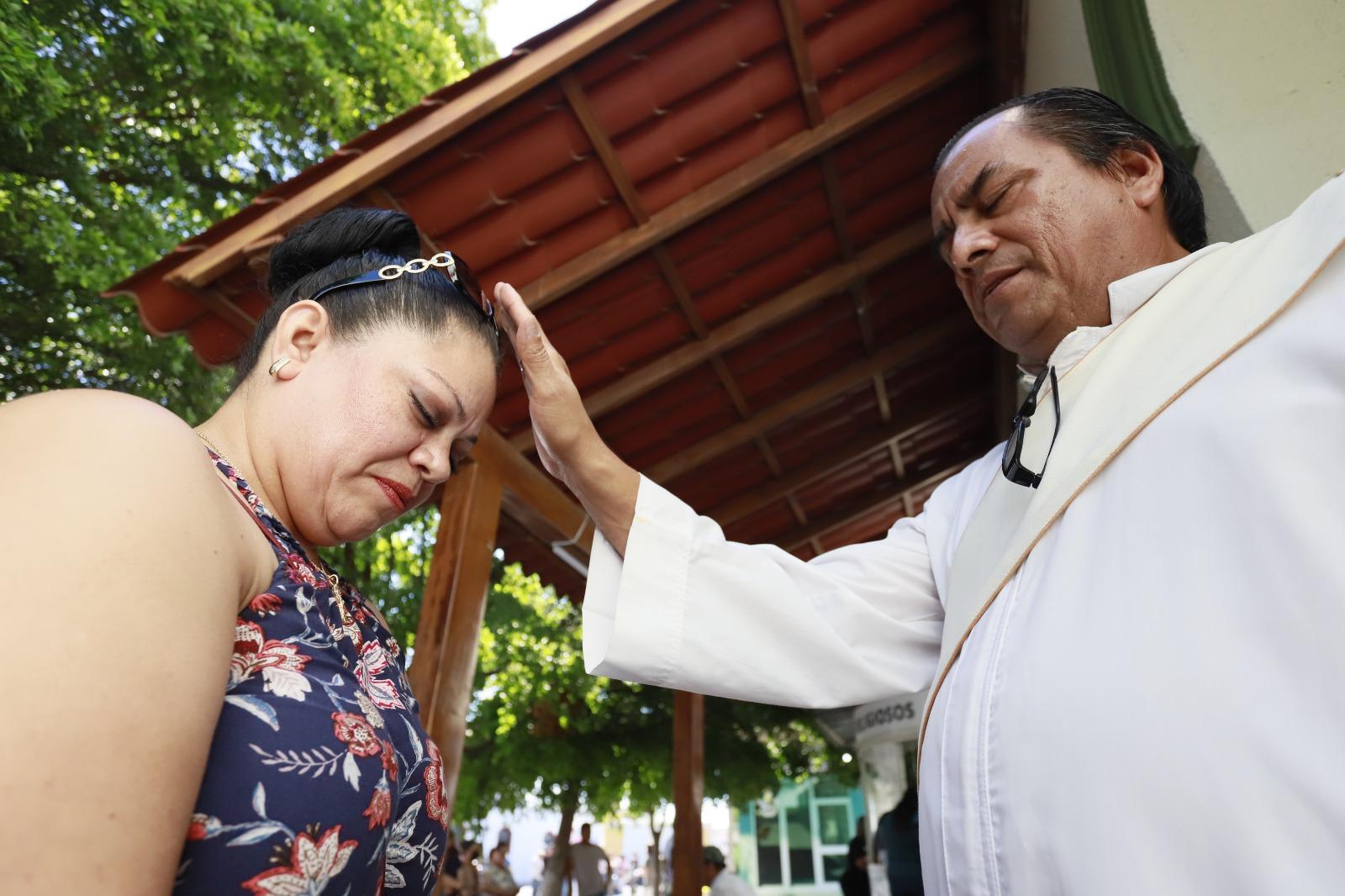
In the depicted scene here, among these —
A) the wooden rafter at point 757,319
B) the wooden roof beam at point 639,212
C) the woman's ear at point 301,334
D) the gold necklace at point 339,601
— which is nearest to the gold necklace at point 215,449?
the gold necklace at point 339,601

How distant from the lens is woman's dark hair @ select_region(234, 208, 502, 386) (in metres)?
1.42

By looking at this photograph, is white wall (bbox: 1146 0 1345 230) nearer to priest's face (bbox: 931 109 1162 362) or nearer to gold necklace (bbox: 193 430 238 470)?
priest's face (bbox: 931 109 1162 362)

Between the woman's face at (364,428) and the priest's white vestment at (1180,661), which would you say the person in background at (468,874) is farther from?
the priest's white vestment at (1180,661)

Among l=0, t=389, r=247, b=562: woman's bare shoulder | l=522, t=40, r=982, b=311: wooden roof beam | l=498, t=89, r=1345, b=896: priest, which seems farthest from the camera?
l=522, t=40, r=982, b=311: wooden roof beam

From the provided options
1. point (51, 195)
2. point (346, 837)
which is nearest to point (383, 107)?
point (51, 195)

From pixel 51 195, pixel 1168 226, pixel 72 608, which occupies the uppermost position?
pixel 51 195

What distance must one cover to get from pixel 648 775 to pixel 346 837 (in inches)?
447

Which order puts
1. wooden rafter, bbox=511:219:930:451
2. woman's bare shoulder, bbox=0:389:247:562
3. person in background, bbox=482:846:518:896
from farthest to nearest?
person in background, bbox=482:846:518:896
wooden rafter, bbox=511:219:930:451
woman's bare shoulder, bbox=0:389:247:562

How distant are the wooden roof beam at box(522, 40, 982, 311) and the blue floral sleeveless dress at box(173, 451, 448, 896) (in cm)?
283

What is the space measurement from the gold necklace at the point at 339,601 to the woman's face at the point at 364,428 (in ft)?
0.22

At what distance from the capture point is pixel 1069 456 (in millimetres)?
1303

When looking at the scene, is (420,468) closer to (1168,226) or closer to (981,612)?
(981,612)

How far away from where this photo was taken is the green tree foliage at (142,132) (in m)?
6.27

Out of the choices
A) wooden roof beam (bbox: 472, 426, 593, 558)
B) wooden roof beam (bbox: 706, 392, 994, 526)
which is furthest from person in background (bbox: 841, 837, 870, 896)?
wooden roof beam (bbox: 472, 426, 593, 558)
